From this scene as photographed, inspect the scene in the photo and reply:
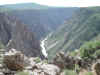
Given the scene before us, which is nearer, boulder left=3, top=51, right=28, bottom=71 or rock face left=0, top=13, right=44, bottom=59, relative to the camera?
boulder left=3, top=51, right=28, bottom=71

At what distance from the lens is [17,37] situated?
129125mm

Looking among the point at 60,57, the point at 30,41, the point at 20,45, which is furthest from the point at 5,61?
the point at 30,41

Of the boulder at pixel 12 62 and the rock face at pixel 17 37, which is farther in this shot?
the rock face at pixel 17 37

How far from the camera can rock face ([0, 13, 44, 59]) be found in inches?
4665

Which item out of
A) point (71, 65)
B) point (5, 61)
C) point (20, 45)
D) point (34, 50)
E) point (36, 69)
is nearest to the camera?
point (5, 61)

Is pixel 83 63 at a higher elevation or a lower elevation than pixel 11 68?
lower

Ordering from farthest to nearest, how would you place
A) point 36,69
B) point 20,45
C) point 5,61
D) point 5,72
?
point 20,45 < point 36,69 < point 5,61 < point 5,72

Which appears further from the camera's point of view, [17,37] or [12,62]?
[17,37]

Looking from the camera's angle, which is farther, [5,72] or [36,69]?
[36,69]

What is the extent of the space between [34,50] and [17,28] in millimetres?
19087

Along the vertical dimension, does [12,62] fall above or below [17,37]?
above

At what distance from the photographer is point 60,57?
4106cm

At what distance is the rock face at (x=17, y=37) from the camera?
118 m

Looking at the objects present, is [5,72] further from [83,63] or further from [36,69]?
[83,63]
